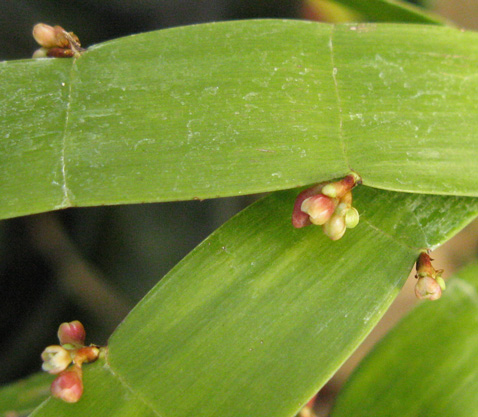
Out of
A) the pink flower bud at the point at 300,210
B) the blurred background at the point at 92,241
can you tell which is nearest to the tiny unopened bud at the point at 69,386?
the pink flower bud at the point at 300,210

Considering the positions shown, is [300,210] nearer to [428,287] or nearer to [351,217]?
[351,217]

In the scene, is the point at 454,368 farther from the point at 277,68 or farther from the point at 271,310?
the point at 277,68

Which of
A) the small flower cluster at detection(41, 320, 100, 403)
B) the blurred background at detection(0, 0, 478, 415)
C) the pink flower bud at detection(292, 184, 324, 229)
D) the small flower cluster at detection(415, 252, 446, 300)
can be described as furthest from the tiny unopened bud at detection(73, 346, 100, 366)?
the blurred background at detection(0, 0, 478, 415)

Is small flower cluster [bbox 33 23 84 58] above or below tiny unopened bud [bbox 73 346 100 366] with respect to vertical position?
above

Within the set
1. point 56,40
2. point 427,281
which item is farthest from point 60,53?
point 427,281

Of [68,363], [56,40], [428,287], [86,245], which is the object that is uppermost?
[56,40]

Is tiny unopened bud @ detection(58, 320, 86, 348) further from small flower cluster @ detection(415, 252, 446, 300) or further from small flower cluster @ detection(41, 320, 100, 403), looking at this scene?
small flower cluster @ detection(415, 252, 446, 300)
